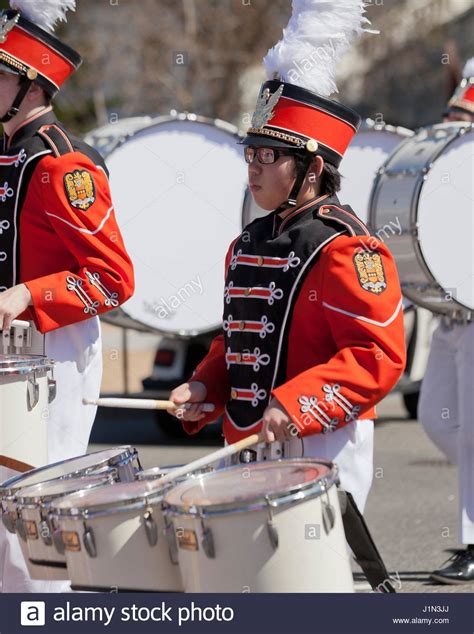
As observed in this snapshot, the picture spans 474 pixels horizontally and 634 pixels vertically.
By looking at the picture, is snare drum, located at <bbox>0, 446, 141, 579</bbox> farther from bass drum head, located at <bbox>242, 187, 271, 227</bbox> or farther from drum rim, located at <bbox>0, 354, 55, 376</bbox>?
bass drum head, located at <bbox>242, 187, 271, 227</bbox>

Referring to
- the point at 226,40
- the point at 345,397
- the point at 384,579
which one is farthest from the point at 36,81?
the point at 226,40

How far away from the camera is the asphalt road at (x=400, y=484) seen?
6516 mm

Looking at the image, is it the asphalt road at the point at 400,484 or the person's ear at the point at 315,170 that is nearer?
the person's ear at the point at 315,170

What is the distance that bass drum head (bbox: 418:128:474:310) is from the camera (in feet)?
21.7

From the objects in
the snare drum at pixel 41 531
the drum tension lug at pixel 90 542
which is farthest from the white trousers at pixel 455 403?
the drum tension lug at pixel 90 542

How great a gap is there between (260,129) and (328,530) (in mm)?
1266

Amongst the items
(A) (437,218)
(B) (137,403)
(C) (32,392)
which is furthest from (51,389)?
(A) (437,218)

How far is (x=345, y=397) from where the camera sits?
12.3 ft

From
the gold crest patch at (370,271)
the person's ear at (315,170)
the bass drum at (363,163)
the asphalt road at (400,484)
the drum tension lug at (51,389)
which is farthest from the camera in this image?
the bass drum at (363,163)

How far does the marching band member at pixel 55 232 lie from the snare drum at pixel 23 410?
29cm

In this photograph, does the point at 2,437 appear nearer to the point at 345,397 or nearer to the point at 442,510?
the point at 345,397

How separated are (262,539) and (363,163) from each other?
530 cm

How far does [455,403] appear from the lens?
6297 millimetres
